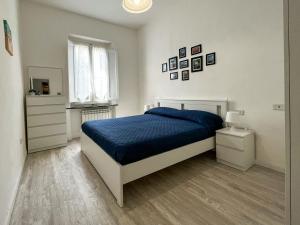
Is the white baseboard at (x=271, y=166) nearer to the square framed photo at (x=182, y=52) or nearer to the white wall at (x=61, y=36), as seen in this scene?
the square framed photo at (x=182, y=52)

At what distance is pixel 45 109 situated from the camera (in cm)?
329

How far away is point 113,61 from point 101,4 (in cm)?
135

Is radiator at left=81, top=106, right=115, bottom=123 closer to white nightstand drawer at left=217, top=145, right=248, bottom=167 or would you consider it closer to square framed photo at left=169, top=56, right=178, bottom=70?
square framed photo at left=169, top=56, right=178, bottom=70

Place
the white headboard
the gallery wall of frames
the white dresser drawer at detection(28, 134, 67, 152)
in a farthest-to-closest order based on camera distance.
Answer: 1. the white dresser drawer at detection(28, 134, 67, 152)
2. the gallery wall of frames
3. the white headboard

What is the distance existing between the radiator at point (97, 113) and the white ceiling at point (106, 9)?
2.32 meters

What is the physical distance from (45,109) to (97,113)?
1.31 metres

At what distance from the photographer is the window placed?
157 inches

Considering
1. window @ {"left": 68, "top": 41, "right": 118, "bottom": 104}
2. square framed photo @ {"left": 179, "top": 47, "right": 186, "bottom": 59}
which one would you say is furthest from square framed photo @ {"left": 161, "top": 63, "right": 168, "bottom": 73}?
window @ {"left": 68, "top": 41, "right": 118, "bottom": 104}

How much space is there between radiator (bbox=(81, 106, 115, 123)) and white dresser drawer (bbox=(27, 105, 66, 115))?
28.8 inches

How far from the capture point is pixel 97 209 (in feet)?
5.25

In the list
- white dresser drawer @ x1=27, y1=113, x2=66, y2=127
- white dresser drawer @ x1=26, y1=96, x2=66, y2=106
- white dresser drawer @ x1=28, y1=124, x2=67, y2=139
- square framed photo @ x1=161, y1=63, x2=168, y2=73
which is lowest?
white dresser drawer @ x1=28, y1=124, x2=67, y2=139

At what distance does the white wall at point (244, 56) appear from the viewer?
7.38ft

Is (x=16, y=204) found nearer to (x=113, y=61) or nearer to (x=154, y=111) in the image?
(x=154, y=111)

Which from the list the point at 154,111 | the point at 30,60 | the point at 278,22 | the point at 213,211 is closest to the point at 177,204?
the point at 213,211
